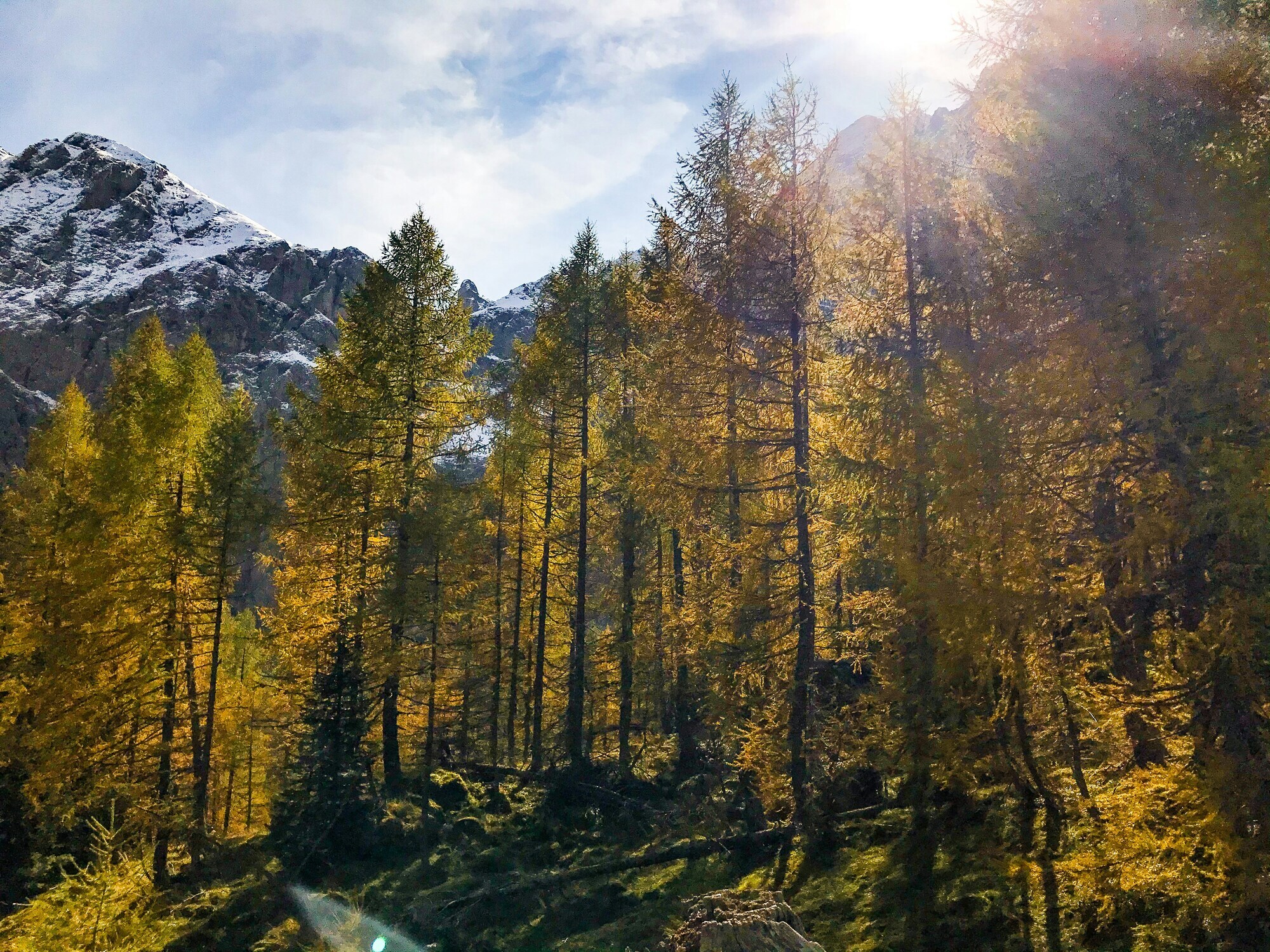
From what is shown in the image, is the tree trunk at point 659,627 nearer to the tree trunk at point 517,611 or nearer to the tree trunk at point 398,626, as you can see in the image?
the tree trunk at point 517,611

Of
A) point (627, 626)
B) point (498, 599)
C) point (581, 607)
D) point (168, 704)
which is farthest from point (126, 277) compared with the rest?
point (627, 626)

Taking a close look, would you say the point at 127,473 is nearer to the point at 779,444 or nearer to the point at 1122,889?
the point at 779,444

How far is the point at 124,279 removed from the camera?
13462cm

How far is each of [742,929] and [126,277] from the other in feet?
539

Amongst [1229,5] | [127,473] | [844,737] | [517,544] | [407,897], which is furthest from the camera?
[517,544]

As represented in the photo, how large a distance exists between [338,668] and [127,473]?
7508 millimetres

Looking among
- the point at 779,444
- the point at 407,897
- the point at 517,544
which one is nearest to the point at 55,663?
the point at 407,897

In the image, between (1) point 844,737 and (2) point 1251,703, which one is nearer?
(2) point 1251,703

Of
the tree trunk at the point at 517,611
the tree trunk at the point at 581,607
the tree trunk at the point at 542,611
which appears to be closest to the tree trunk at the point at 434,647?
the tree trunk at the point at 542,611

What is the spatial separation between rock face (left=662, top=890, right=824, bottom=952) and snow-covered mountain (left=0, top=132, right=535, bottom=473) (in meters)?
111

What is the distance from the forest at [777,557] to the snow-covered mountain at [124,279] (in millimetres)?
96395

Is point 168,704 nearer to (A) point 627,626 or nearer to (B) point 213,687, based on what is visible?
(B) point 213,687

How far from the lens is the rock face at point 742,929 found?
21.5ft

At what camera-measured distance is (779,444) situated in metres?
12.4
